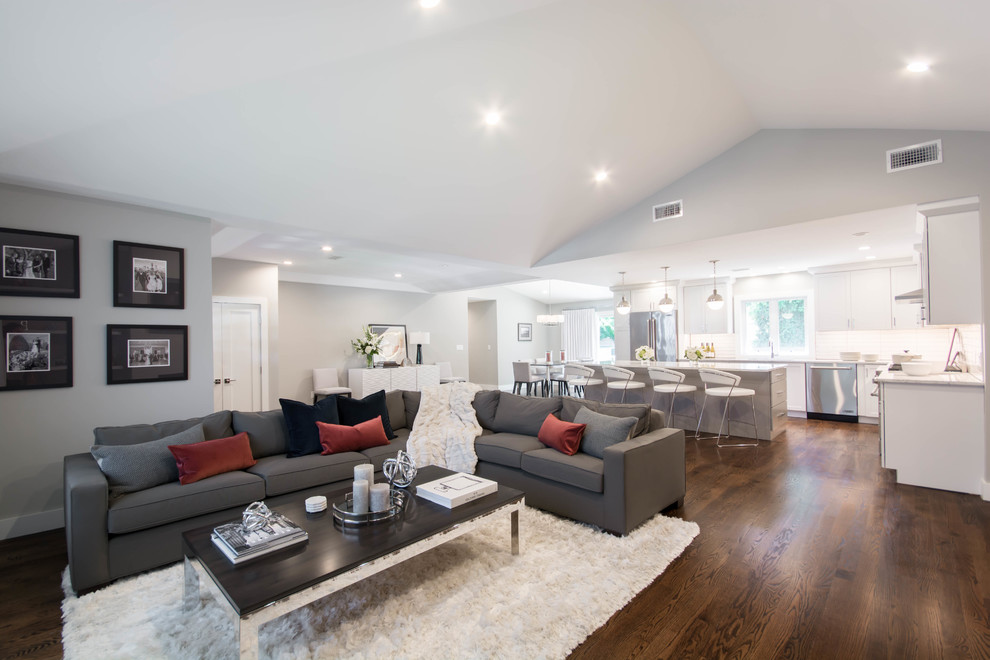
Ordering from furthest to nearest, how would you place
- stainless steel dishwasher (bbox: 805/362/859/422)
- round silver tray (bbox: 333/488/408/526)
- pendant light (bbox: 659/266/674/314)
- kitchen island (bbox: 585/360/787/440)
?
pendant light (bbox: 659/266/674/314), stainless steel dishwasher (bbox: 805/362/859/422), kitchen island (bbox: 585/360/787/440), round silver tray (bbox: 333/488/408/526)

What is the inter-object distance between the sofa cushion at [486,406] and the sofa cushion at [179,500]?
6.70ft

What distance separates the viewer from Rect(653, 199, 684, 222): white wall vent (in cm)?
552

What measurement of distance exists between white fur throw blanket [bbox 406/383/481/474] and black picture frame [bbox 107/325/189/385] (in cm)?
216

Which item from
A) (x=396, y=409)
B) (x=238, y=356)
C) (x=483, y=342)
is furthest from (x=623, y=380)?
(x=483, y=342)

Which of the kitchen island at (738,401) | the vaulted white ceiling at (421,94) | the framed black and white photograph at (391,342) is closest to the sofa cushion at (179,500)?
the vaulted white ceiling at (421,94)

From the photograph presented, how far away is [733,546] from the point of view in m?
2.91

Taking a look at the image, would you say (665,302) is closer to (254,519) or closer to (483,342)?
(254,519)

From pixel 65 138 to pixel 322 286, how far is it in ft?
19.1

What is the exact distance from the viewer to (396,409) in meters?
4.57

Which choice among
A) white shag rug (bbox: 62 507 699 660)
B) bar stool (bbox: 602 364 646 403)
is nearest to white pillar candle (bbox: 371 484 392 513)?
white shag rug (bbox: 62 507 699 660)

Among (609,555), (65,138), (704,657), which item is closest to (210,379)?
(65,138)

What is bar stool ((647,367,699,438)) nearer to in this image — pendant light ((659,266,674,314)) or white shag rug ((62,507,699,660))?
pendant light ((659,266,674,314))

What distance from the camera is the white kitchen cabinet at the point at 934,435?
3.78m

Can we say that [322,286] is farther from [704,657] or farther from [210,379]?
[704,657]
